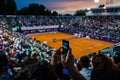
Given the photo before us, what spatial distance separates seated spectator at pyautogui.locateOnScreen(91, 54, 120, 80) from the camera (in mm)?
3725

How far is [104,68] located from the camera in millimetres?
3768

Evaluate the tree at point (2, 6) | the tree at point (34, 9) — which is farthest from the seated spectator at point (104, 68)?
the tree at point (34, 9)

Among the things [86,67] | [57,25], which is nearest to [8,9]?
[57,25]

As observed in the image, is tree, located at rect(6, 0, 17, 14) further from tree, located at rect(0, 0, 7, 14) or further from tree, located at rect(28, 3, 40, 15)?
tree, located at rect(28, 3, 40, 15)

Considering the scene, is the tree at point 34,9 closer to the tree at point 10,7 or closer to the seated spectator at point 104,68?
the tree at point 10,7

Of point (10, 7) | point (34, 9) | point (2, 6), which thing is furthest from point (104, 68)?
point (34, 9)

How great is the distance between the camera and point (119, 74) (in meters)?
3.82

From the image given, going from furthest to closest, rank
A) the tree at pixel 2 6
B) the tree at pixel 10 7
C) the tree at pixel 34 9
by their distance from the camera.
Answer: the tree at pixel 34 9
the tree at pixel 10 7
the tree at pixel 2 6

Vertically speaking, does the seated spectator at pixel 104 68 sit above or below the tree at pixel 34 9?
above

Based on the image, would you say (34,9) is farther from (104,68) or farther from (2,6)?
(104,68)

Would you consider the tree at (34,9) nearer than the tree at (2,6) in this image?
No

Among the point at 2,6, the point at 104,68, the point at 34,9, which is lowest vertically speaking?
the point at 34,9

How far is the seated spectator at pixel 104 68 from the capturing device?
12.2 ft

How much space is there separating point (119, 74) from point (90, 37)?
50287 millimetres
